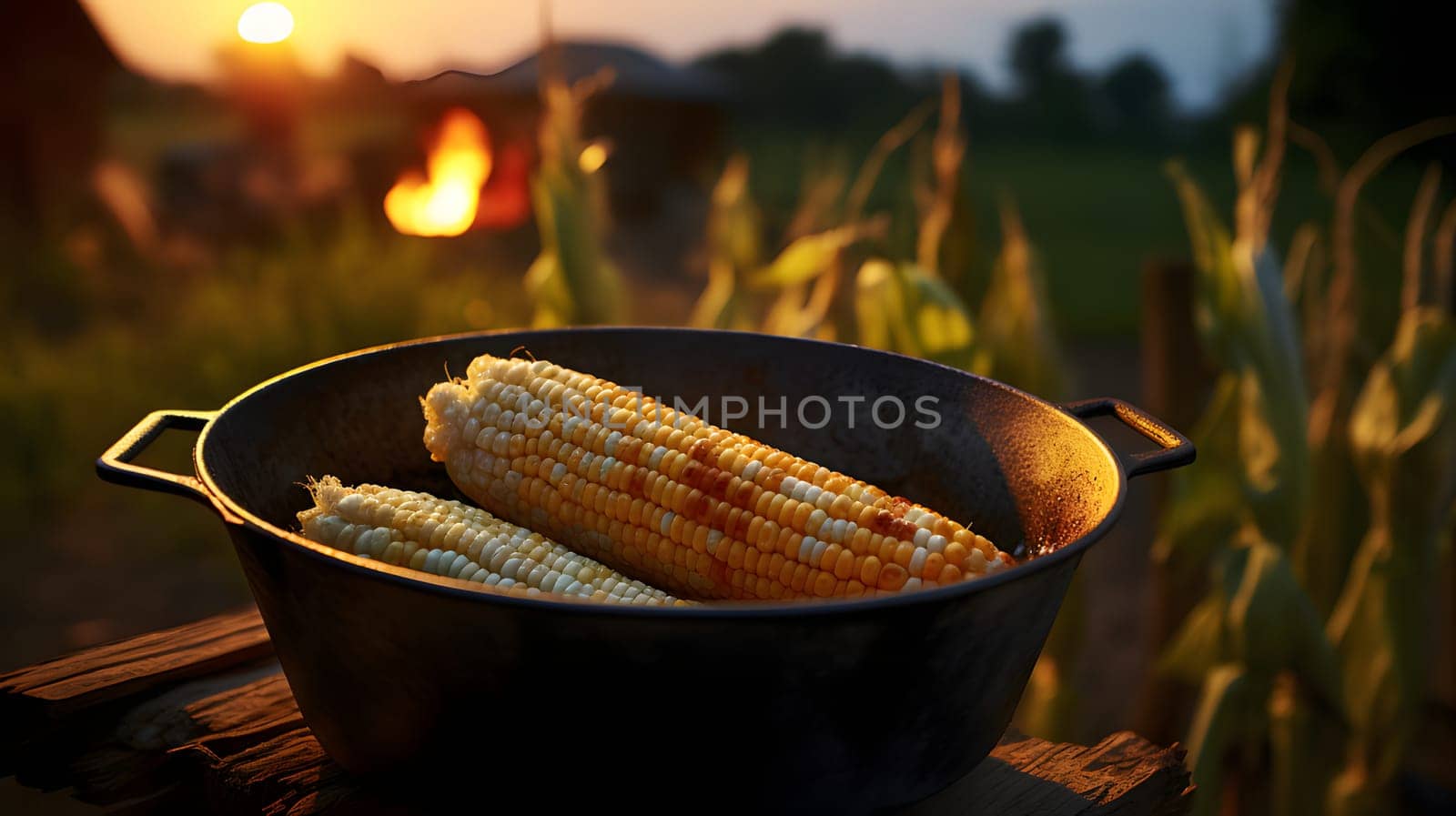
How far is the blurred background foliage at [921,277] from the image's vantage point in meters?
2.68

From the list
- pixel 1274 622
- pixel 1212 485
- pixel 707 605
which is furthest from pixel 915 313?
pixel 707 605

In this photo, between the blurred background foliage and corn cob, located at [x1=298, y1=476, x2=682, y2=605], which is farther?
the blurred background foliage

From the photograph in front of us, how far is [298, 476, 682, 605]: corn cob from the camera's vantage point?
52.6 inches

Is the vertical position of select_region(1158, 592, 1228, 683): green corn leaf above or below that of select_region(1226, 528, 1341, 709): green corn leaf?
below

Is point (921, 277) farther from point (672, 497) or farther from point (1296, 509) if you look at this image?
point (672, 497)

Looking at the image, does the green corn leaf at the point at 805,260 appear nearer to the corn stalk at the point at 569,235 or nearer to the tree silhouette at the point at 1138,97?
the corn stalk at the point at 569,235

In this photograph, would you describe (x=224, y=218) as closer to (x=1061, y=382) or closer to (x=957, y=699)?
(x=1061, y=382)

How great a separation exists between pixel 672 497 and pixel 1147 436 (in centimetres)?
68

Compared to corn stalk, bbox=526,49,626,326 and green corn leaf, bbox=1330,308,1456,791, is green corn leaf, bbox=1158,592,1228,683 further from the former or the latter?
corn stalk, bbox=526,49,626,326

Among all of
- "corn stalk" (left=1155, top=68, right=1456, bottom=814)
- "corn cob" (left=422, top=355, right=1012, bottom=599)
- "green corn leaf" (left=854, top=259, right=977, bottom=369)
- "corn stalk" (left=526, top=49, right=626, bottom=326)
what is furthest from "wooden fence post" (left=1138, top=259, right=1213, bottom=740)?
"corn cob" (left=422, top=355, right=1012, bottom=599)

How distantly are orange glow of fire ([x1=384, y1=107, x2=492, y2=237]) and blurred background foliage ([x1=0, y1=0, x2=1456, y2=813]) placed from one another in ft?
0.42

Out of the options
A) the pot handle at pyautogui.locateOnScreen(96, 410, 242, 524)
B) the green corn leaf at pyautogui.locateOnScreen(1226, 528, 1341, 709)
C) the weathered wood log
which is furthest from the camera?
the green corn leaf at pyautogui.locateOnScreen(1226, 528, 1341, 709)

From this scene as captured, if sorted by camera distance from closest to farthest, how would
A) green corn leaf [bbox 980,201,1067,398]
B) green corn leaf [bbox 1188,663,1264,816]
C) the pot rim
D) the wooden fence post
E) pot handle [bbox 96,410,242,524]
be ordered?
the pot rim, pot handle [bbox 96,410,242,524], green corn leaf [bbox 1188,663,1264,816], green corn leaf [bbox 980,201,1067,398], the wooden fence post

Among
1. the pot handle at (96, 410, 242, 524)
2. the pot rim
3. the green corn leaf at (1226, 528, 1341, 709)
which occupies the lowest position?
the green corn leaf at (1226, 528, 1341, 709)
